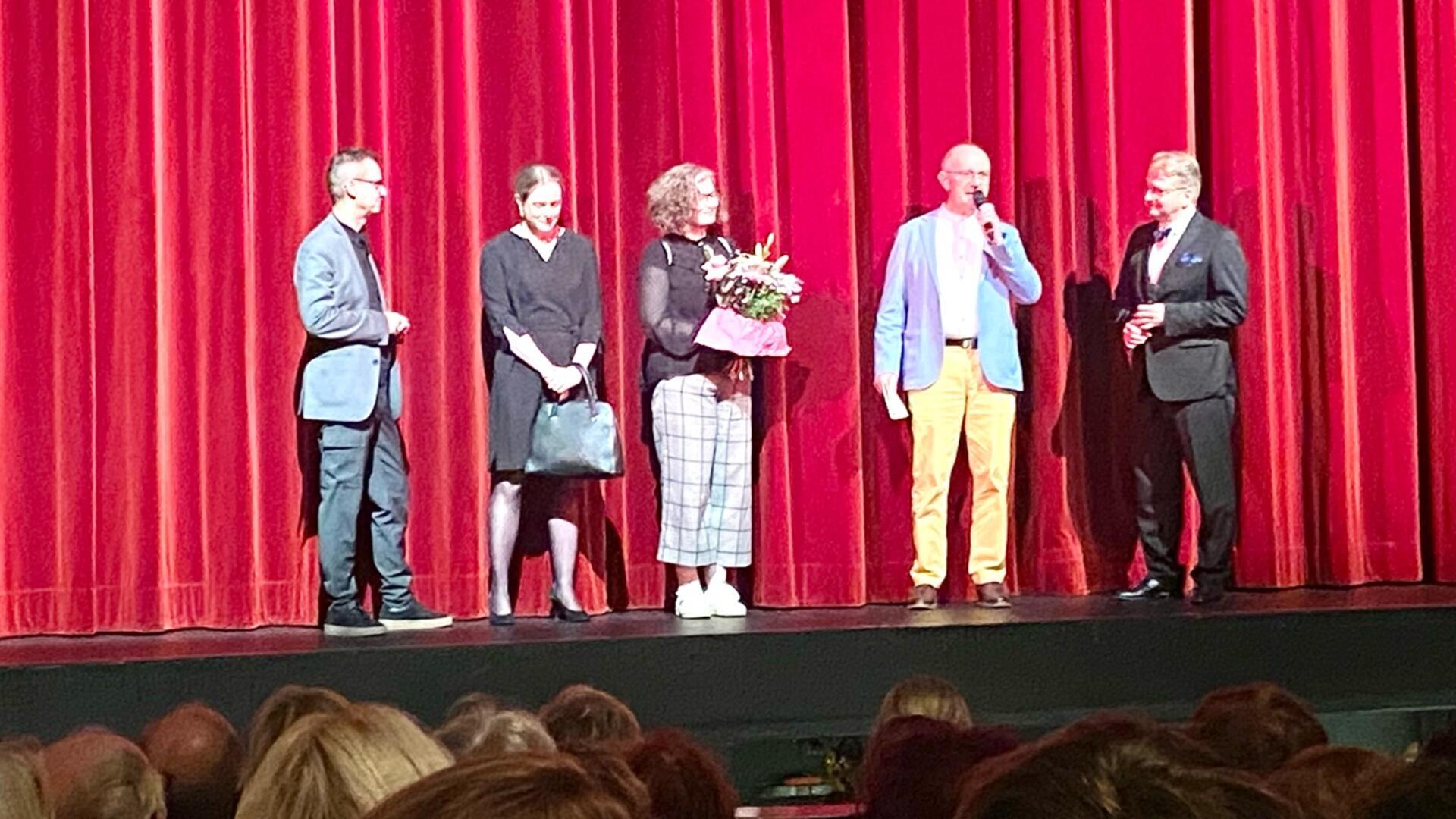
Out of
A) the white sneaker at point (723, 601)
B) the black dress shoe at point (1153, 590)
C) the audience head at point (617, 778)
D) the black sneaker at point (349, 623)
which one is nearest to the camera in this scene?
the audience head at point (617, 778)

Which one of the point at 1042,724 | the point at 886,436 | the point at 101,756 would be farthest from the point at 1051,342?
the point at 101,756

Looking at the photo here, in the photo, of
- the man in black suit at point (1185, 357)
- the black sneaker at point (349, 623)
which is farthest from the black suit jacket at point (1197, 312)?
the black sneaker at point (349, 623)

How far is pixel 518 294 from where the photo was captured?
5.95m

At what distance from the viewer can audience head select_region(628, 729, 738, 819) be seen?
211 cm

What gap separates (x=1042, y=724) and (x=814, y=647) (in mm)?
697

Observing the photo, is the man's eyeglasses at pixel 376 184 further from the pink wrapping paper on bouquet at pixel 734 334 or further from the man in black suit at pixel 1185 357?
the man in black suit at pixel 1185 357

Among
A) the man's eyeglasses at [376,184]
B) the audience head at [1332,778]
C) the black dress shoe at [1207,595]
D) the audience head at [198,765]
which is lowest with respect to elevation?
the black dress shoe at [1207,595]

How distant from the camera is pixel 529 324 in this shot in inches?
235

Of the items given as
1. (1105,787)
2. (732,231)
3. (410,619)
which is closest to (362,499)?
(410,619)

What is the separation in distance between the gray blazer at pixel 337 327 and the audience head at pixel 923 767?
3.60 m

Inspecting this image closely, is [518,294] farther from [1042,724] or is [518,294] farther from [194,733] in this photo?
[194,733]

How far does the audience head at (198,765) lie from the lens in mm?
2752

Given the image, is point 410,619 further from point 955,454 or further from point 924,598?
point 955,454

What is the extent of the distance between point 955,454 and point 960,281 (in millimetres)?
586
